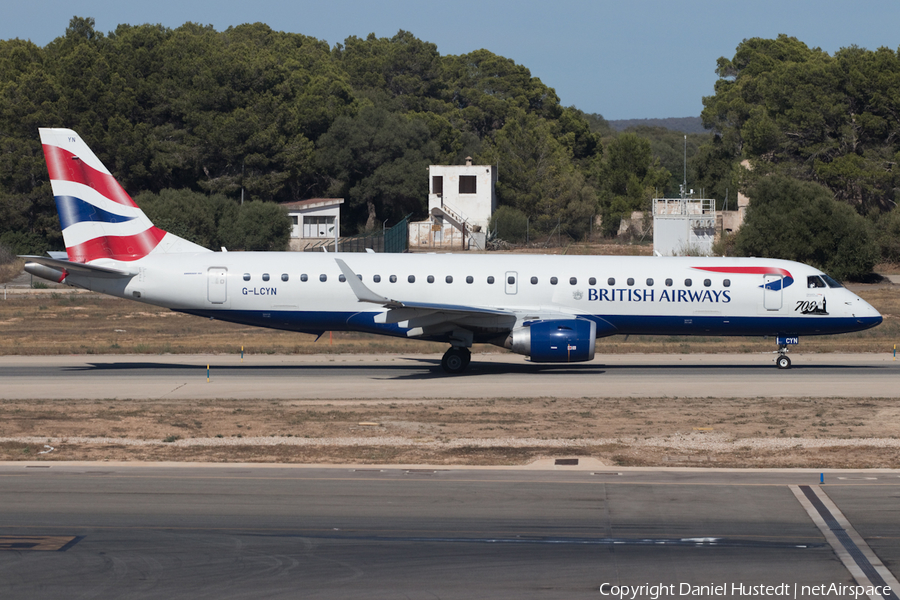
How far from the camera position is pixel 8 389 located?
24719 millimetres

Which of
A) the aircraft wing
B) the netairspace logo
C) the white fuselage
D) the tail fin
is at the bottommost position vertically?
the netairspace logo

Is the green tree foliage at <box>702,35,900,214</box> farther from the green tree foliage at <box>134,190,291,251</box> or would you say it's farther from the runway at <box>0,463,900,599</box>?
the runway at <box>0,463,900,599</box>

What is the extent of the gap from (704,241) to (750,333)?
42.1 metres

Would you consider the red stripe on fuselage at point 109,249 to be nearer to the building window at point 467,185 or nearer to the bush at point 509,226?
the bush at point 509,226

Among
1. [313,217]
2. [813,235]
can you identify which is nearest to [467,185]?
[313,217]

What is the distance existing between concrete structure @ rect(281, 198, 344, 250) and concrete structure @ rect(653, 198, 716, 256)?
30.7 m

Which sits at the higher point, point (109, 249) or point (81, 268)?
point (109, 249)

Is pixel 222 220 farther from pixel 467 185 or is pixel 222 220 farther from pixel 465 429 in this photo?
pixel 465 429

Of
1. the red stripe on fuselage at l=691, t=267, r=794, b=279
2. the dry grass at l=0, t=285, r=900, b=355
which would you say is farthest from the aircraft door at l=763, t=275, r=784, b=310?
the dry grass at l=0, t=285, r=900, b=355

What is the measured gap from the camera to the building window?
9250 cm

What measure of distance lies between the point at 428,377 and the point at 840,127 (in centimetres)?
6094

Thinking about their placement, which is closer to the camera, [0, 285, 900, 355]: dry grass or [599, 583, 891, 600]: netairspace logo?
[599, 583, 891, 600]: netairspace logo

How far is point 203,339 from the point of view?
37094mm

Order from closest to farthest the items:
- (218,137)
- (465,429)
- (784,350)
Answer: (465,429), (784,350), (218,137)
